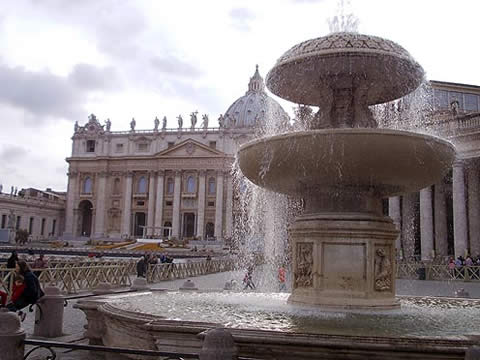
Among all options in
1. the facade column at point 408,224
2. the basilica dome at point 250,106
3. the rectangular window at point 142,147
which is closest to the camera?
the facade column at point 408,224

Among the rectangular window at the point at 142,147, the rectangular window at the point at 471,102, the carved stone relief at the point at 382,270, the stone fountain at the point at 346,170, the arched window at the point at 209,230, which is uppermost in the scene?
the rectangular window at the point at 142,147

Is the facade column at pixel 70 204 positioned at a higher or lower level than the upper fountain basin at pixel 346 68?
higher

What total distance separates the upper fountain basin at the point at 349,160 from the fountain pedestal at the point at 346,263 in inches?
20.6

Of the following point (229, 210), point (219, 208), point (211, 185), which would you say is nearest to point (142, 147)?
point (211, 185)

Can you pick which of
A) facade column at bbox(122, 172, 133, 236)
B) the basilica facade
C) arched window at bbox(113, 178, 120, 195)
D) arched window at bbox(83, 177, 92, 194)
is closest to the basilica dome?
the basilica facade

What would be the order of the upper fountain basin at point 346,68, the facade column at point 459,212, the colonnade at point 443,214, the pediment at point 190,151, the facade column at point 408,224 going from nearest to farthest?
the upper fountain basin at point 346,68 < the facade column at point 459,212 < the colonnade at point 443,214 < the facade column at point 408,224 < the pediment at point 190,151

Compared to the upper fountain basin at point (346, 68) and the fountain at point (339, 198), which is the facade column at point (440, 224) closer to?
the fountain at point (339, 198)

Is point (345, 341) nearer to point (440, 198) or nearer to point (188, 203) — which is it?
point (440, 198)

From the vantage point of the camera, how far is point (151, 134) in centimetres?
8819

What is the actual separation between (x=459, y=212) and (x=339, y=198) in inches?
1011

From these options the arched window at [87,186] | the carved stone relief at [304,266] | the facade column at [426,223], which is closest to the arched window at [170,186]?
the arched window at [87,186]

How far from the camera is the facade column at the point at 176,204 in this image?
268 feet

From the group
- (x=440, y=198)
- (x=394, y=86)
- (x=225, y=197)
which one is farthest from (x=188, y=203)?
(x=394, y=86)

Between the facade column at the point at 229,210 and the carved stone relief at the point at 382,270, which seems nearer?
the carved stone relief at the point at 382,270
